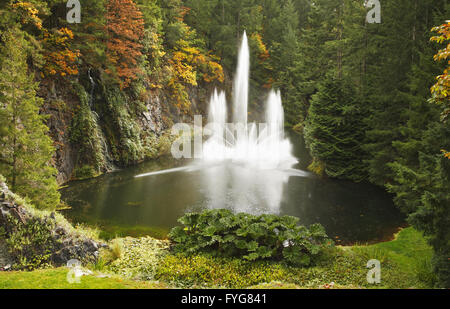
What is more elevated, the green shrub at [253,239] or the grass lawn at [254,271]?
the green shrub at [253,239]

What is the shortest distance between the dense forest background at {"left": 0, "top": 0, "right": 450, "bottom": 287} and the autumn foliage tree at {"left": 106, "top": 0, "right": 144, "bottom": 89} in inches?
3.1

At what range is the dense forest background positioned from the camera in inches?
335

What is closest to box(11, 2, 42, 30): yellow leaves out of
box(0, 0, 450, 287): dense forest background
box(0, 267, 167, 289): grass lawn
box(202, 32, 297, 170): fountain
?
box(0, 0, 450, 287): dense forest background

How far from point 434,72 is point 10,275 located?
13551 millimetres

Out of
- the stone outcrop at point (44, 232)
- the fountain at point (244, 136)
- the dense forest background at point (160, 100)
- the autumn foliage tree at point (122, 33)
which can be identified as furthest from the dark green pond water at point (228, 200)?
the autumn foliage tree at point (122, 33)

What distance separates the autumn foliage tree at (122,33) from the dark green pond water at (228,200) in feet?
21.3

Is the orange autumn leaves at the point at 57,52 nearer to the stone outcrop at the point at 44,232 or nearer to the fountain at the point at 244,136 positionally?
the stone outcrop at the point at 44,232

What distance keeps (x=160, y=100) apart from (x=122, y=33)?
7886 mm

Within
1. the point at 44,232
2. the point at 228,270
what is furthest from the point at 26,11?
the point at 228,270

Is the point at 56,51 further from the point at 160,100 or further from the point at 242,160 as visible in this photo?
the point at 242,160

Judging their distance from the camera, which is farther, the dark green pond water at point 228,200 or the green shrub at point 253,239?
the dark green pond water at point 228,200

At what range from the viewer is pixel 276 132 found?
34.6 m

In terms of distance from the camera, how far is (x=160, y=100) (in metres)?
25.3

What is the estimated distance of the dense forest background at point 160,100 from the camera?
→ 27.9ft
